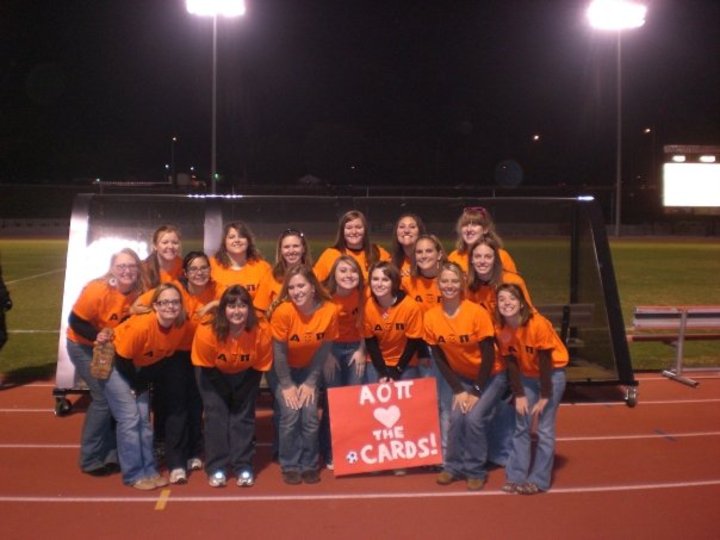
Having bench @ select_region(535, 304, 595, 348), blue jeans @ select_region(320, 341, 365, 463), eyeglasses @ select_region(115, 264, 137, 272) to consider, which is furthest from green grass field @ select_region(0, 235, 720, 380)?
blue jeans @ select_region(320, 341, 365, 463)

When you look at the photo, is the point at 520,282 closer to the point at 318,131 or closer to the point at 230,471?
the point at 230,471

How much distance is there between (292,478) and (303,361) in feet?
2.58

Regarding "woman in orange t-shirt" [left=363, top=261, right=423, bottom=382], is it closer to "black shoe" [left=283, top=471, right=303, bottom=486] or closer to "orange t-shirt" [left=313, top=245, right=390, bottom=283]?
"orange t-shirt" [left=313, top=245, right=390, bottom=283]

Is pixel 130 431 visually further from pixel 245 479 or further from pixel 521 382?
pixel 521 382

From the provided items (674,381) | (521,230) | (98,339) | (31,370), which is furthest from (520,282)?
(521,230)

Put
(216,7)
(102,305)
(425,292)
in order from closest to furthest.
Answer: (102,305)
(425,292)
(216,7)

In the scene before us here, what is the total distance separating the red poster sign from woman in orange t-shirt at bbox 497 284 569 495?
594mm

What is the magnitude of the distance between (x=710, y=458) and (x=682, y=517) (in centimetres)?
135

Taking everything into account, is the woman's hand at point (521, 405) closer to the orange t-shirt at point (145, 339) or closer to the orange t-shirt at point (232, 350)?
the orange t-shirt at point (232, 350)

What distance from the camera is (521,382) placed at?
5.42 m

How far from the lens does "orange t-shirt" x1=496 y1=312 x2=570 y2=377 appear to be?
17.3 ft

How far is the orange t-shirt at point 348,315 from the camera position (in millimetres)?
5824

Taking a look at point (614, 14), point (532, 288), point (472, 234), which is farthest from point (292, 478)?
point (614, 14)

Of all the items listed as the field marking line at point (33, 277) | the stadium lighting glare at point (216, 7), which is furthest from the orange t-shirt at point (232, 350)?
the stadium lighting glare at point (216, 7)
